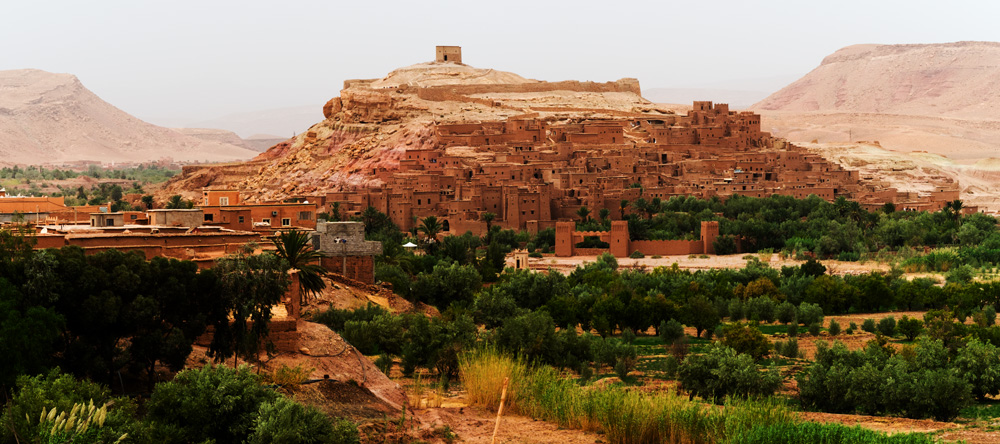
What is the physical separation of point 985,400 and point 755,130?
49739mm

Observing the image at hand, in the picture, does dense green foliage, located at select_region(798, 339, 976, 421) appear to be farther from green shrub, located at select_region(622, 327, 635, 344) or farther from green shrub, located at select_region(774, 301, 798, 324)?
green shrub, located at select_region(774, 301, 798, 324)

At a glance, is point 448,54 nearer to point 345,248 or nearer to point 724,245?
point 724,245

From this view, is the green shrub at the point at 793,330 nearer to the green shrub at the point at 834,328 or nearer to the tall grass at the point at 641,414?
the green shrub at the point at 834,328

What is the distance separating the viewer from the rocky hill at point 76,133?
159 m

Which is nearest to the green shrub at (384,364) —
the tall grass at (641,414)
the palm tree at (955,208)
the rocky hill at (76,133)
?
the tall grass at (641,414)

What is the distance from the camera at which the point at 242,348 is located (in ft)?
44.2

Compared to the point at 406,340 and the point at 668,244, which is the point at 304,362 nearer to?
the point at 406,340

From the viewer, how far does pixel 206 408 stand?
11133mm

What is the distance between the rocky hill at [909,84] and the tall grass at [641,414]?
15182 cm

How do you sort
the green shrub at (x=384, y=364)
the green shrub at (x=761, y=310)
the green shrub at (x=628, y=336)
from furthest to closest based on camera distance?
the green shrub at (x=761, y=310) → the green shrub at (x=628, y=336) → the green shrub at (x=384, y=364)

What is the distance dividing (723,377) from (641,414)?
449 cm

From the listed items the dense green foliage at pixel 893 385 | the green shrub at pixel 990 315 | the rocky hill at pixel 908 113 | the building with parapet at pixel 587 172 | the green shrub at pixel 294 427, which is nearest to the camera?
the green shrub at pixel 294 427

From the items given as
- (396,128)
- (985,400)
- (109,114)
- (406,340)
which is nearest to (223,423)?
(406,340)

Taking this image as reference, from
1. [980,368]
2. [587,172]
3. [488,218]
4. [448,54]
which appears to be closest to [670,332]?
[980,368]
